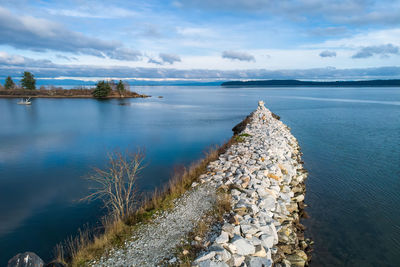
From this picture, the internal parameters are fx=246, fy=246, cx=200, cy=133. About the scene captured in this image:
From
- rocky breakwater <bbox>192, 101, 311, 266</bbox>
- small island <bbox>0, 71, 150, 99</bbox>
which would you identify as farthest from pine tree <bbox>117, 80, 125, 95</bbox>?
rocky breakwater <bbox>192, 101, 311, 266</bbox>

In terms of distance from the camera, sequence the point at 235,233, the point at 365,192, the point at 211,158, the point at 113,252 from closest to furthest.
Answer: the point at 113,252, the point at 235,233, the point at 365,192, the point at 211,158

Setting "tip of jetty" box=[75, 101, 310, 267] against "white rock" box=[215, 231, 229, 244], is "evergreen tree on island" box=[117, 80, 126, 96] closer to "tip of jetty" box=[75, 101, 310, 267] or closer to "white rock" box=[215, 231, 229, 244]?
"tip of jetty" box=[75, 101, 310, 267]

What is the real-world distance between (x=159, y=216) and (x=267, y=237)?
3112 millimetres

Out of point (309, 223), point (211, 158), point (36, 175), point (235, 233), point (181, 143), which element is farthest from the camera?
point (181, 143)

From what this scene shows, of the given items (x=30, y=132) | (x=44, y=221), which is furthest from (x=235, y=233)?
(x=30, y=132)

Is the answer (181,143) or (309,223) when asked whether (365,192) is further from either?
(181,143)

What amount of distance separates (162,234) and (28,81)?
104980mm

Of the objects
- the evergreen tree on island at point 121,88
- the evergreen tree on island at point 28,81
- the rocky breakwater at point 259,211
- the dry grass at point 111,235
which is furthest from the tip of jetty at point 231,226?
the evergreen tree on island at point 28,81

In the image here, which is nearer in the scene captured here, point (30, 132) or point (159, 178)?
point (159, 178)

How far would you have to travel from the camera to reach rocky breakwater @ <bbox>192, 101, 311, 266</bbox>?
18.6 feet

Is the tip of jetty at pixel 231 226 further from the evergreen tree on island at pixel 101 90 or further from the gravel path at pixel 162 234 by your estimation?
the evergreen tree on island at pixel 101 90

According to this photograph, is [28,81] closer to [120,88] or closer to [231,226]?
[120,88]

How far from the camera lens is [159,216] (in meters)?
7.32

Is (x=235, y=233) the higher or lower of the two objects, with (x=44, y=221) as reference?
higher
